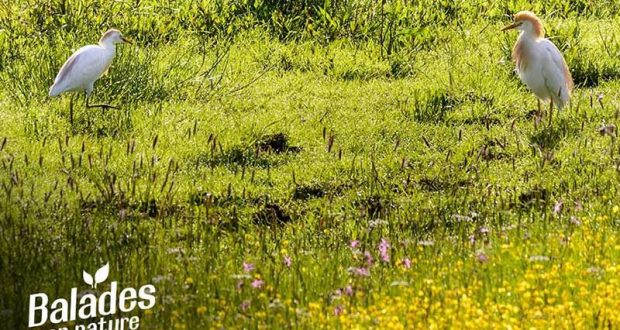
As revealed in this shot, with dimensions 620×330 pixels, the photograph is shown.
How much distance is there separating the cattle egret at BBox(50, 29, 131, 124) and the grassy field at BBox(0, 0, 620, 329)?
171mm

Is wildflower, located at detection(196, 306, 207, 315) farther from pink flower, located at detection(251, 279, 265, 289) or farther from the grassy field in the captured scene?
pink flower, located at detection(251, 279, 265, 289)

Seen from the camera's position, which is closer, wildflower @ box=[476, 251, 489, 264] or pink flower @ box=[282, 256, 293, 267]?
wildflower @ box=[476, 251, 489, 264]

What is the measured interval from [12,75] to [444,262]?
16.4 feet

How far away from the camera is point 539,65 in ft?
31.1

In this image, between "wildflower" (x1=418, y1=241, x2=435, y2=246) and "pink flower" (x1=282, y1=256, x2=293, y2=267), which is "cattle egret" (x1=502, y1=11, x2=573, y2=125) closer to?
"wildflower" (x1=418, y1=241, x2=435, y2=246)

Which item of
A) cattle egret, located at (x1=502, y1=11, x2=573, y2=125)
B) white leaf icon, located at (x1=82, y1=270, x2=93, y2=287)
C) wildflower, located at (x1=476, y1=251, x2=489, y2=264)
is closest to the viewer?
wildflower, located at (x1=476, y1=251, x2=489, y2=264)

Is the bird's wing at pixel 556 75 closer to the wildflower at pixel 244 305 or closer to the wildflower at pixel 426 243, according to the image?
the wildflower at pixel 426 243

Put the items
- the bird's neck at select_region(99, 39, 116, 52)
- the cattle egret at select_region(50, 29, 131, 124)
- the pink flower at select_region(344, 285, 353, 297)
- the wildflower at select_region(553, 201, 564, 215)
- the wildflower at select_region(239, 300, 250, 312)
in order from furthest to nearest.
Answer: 1. the bird's neck at select_region(99, 39, 116, 52)
2. the cattle egret at select_region(50, 29, 131, 124)
3. the wildflower at select_region(553, 201, 564, 215)
4. the pink flower at select_region(344, 285, 353, 297)
5. the wildflower at select_region(239, 300, 250, 312)

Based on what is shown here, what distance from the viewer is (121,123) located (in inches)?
359

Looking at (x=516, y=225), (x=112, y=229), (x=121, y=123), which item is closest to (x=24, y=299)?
(x=112, y=229)

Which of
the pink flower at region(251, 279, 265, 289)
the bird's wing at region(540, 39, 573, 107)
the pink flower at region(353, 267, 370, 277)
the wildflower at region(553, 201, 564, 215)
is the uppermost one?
the bird's wing at region(540, 39, 573, 107)

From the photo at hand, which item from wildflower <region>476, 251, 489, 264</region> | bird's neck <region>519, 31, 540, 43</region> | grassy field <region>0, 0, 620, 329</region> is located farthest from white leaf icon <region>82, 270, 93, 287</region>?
bird's neck <region>519, 31, 540, 43</region>

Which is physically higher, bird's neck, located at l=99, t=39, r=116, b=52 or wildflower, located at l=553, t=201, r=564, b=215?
bird's neck, located at l=99, t=39, r=116, b=52

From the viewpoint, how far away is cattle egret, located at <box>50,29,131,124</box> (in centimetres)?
923
